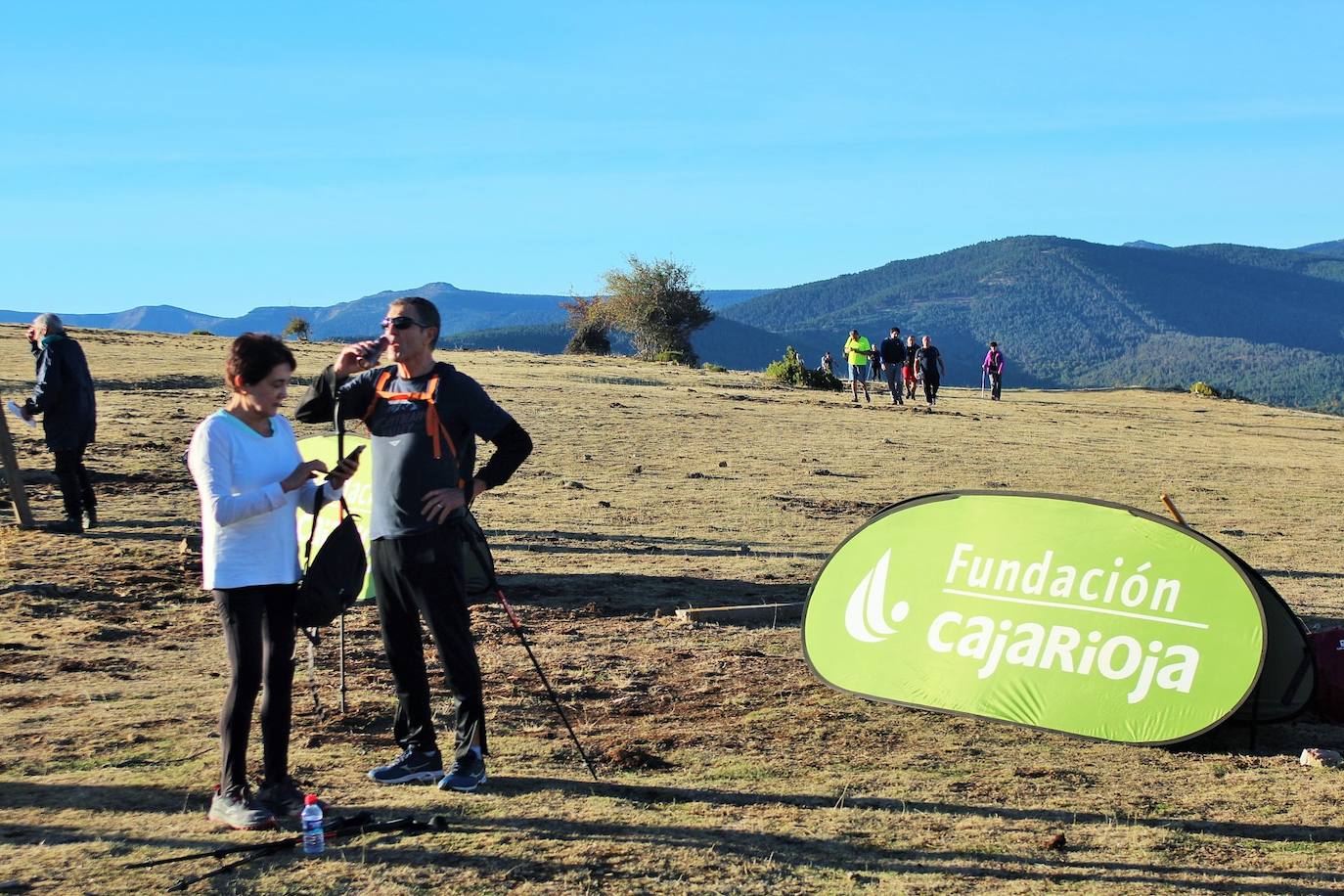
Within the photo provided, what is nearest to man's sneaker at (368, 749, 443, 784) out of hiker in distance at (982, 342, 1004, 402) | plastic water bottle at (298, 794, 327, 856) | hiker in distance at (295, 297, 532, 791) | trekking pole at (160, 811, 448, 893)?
hiker in distance at (295, 297, 532, 791)

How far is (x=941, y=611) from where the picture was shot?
739cm

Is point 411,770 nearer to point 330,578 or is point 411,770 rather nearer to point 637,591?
point 330,578

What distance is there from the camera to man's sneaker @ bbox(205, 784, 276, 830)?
5.27 meters

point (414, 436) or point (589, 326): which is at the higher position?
point (589, 326)

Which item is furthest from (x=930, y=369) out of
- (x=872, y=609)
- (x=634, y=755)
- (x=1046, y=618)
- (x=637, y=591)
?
(x=634, y=755)

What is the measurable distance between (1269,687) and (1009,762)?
4.85 feet

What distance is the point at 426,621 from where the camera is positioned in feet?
18.7

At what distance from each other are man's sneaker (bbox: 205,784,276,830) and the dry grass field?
88 millimetres

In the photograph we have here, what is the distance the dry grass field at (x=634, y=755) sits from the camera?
198 inches

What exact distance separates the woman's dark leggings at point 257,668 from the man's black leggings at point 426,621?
47 cm

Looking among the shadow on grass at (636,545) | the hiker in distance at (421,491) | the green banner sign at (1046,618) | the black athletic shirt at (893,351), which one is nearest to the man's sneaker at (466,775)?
the hiker in distance at (421,491)

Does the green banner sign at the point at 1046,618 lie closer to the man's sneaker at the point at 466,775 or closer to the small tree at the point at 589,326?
the man's sneaker at the point at 466,775

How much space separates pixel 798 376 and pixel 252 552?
121 ft

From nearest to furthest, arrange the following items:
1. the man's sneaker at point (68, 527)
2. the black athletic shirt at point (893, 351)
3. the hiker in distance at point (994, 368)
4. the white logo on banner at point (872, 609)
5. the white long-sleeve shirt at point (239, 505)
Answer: the white long-sleeve shirt at point (239, 505)
the white logo on banner at point (872, 609)
the man's sneaker at point (68, 527)
the black athletic shirt at point (893, 351)
the hiker in distance at point (994, 368)
